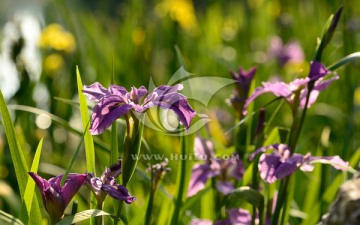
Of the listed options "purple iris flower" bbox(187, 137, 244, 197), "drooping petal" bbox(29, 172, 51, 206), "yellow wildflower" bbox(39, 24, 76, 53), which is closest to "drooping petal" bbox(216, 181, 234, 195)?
"purple iris flower" bbox(187, 137, 244, 197)

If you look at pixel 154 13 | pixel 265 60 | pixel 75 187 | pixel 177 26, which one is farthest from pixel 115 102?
pixel 154 13

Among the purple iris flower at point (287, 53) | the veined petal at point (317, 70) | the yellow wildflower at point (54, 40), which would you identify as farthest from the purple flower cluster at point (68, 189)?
the purple iris flower at point (287, 53)

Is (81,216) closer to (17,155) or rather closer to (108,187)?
(108,187)

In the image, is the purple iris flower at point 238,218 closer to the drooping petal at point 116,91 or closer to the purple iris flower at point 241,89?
the purple iris flower at point 241,89

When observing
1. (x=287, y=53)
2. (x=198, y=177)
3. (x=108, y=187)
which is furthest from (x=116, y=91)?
(x=287, y=53)

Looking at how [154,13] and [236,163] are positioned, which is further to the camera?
[154,13]

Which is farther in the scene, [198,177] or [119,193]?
[198,177]

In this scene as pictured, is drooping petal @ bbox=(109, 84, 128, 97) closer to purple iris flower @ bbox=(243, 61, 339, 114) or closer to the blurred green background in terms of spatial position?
purple iris flower @ bbox=(243, 61, 339, 114)

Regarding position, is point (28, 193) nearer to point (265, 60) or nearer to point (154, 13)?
point (265, 60)
